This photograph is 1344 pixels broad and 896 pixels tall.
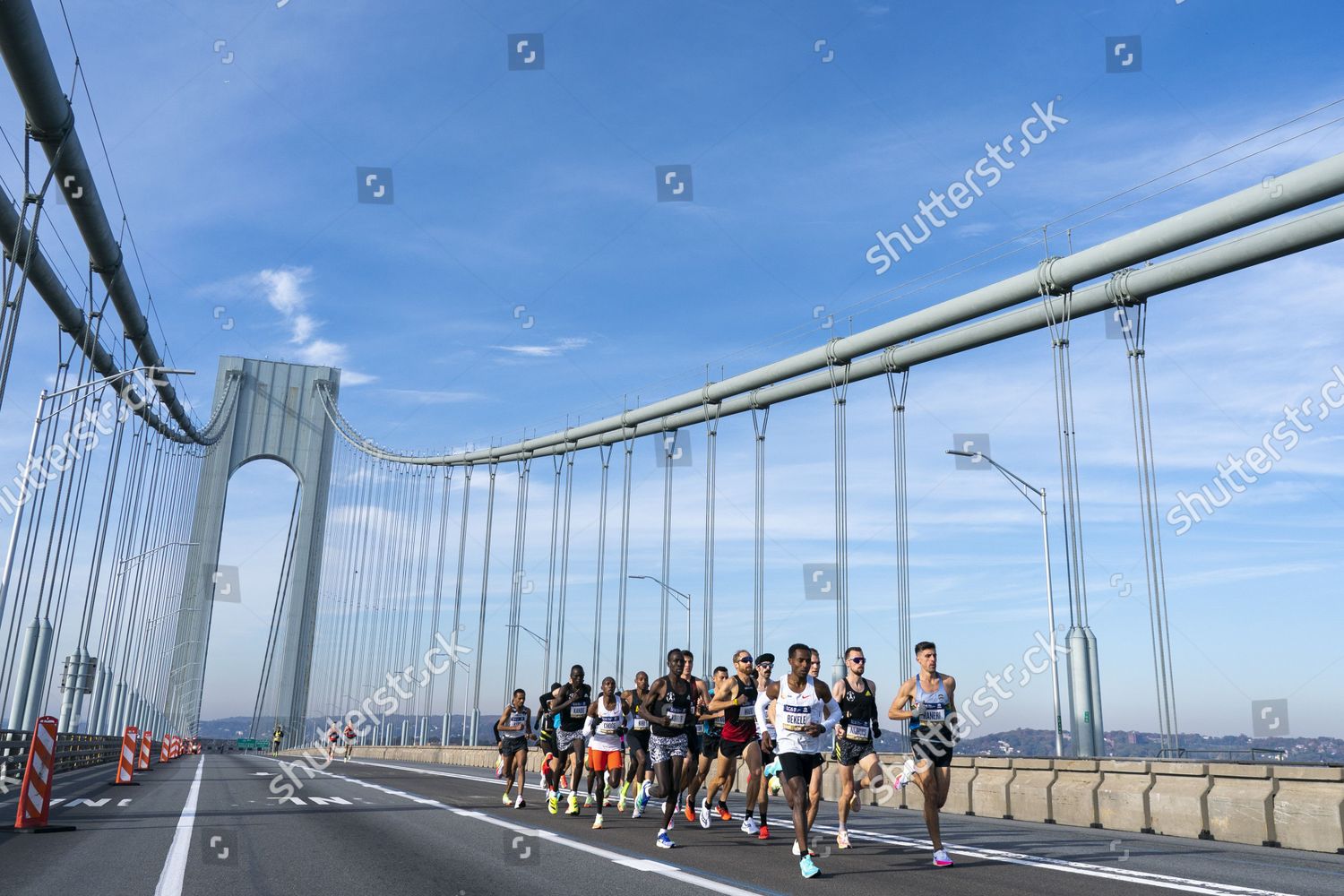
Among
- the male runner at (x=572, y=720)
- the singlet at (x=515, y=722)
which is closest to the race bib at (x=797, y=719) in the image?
the male runner at (x=572, y=720)

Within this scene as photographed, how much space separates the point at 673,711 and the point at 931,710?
4.00 m

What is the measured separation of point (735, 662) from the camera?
1298 cm

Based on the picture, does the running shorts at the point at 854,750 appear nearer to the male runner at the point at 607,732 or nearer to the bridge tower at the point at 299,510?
the male runner at the point at 607,732

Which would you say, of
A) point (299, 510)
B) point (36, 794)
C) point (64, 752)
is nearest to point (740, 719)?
point (36, 794)

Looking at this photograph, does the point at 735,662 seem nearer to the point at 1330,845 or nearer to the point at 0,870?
the point at 1330,845

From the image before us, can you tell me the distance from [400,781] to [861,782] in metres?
15.2

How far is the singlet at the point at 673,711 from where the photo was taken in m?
13.0

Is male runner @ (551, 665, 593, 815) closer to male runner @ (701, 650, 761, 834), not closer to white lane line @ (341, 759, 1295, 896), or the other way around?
male runner @ (701, 650, 761, 834)

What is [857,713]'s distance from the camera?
1181 centimetres

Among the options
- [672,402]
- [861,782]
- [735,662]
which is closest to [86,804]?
[735,662]

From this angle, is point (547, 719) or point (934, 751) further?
point (547, 719)

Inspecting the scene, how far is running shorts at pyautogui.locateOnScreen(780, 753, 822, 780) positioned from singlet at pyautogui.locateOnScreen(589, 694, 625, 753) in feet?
18.1

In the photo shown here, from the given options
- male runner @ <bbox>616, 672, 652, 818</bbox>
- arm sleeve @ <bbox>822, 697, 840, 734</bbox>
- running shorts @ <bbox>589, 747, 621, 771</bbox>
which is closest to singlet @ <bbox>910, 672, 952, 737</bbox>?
arm sleeve @ <bbox>822, 697, 840, 734</bbox>

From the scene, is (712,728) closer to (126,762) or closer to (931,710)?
(931,710)
